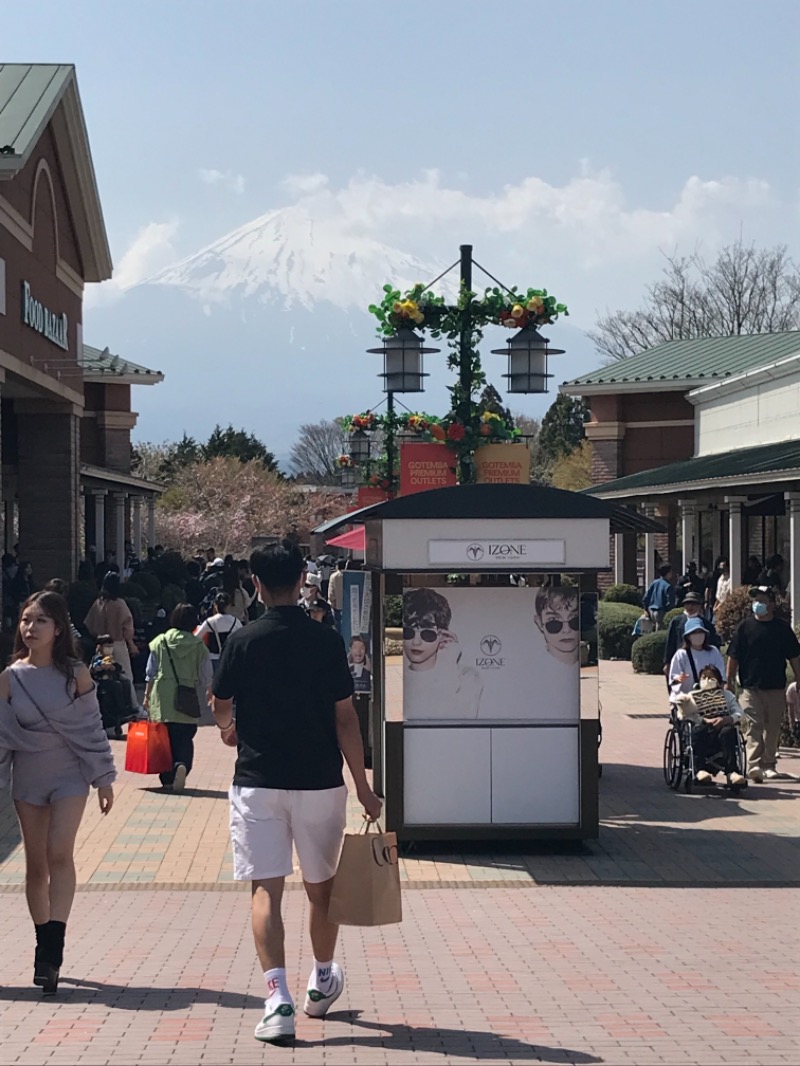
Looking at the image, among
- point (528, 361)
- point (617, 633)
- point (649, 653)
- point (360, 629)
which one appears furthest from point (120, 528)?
point (360, 629)

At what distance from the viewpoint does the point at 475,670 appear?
11.0 meters

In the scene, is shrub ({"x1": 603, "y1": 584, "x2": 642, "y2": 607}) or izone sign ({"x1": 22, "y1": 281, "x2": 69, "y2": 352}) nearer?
izone sign ({"x1": 22, "y1": 281, "x2": 69, "y2": 352})

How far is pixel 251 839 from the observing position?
607 centimetres

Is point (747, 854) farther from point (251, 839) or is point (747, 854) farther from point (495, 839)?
point (251, 839)

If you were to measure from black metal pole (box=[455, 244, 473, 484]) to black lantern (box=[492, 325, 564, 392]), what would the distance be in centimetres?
71

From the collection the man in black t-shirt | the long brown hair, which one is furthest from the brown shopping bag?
the long brown hair

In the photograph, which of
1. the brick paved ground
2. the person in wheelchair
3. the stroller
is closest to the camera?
the brick paved ground

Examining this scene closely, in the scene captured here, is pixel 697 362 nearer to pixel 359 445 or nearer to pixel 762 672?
pixel 359 445

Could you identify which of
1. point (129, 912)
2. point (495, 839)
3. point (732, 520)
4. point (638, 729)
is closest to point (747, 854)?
point (495, 839)

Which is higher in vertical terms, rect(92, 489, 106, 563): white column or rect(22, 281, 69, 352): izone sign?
rect(22, 281, 69, 352): izone sign

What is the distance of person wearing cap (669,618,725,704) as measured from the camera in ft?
45.6

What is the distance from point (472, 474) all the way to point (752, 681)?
5392mm

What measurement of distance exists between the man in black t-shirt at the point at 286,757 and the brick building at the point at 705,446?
1545 cm

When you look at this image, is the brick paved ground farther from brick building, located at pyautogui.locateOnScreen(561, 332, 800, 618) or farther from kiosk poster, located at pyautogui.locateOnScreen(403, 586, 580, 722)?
brick building, located at pyautogui.locateOnScreen(561, 332, 800, 618)
